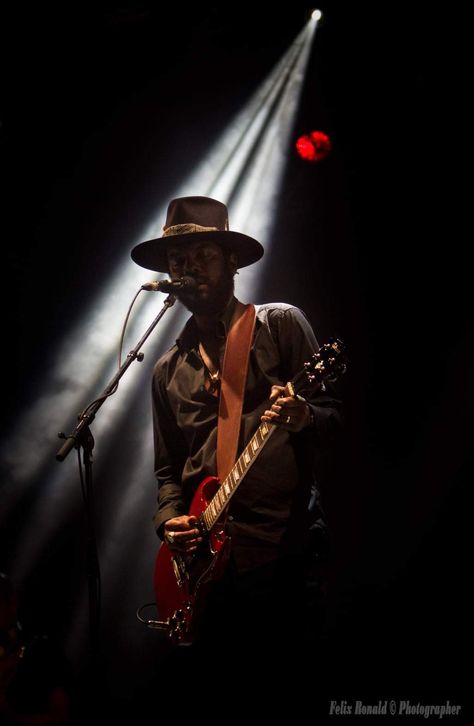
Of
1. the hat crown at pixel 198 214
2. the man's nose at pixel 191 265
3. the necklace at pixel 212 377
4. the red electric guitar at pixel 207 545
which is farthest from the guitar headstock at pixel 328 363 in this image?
the hat crown at pixel 198 214

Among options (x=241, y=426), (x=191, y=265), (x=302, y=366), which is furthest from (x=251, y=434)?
(x=191, y=265)

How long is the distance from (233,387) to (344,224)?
1.88 m

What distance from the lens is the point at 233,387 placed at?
261cm

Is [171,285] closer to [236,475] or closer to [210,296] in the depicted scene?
[210,296]

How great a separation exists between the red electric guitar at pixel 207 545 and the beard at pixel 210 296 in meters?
0.78

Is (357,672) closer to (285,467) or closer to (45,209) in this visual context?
(285,467)

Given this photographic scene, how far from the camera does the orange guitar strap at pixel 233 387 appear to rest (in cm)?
252

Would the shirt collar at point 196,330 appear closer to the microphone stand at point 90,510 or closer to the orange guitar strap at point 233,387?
the orange guitar strap at point 233,387

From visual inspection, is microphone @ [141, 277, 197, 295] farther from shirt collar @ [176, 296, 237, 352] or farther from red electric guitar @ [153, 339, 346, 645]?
red electric guitar @ [153, 339, 346, 645]

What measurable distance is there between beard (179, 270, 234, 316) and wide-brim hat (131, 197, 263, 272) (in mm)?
177

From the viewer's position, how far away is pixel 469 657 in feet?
9.35

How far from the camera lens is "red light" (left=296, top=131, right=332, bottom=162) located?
407 centimetres

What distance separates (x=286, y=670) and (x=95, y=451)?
6.88 feet

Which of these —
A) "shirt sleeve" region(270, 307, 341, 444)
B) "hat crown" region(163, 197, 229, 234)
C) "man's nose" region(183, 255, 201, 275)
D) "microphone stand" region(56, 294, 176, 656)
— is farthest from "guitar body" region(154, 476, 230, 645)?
"hat crown" region(163, 197, 229, 234)
